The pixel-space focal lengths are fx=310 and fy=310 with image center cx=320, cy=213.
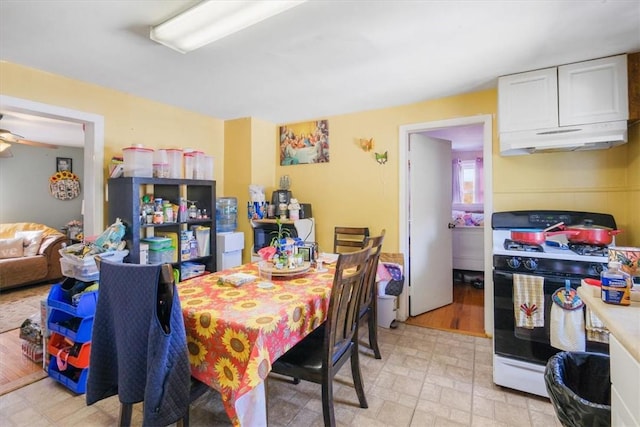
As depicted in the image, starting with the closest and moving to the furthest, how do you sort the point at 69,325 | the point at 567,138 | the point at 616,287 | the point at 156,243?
the point at 616,287 → the point at 69,325 → the point at 567,138 → the point at 156,243

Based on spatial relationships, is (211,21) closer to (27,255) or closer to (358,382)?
(358,382)

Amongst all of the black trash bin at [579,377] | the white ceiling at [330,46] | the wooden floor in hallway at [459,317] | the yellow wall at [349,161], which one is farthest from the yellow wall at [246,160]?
the black trash bin at [579,377]

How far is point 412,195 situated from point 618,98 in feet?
5.43

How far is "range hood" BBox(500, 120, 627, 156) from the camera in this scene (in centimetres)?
207

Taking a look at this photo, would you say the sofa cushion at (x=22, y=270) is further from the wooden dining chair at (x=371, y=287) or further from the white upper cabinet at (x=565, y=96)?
the white upper cabinet at (x=565, y=96)

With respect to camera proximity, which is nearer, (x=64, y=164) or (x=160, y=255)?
(x=160, y=255)

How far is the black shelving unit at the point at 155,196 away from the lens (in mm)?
2496

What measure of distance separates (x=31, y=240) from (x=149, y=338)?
4.73 m

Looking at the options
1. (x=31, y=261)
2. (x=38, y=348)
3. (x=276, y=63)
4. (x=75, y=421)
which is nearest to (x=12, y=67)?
(x=276, y=63)

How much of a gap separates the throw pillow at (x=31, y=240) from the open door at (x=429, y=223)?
509 centimetres

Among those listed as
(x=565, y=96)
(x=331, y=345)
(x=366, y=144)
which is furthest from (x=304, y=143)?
(x=331, y=345)

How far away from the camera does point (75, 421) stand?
5.73 ft

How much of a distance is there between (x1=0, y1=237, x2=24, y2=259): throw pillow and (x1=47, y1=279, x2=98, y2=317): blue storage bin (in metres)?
3.14

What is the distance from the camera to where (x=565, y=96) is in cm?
222
